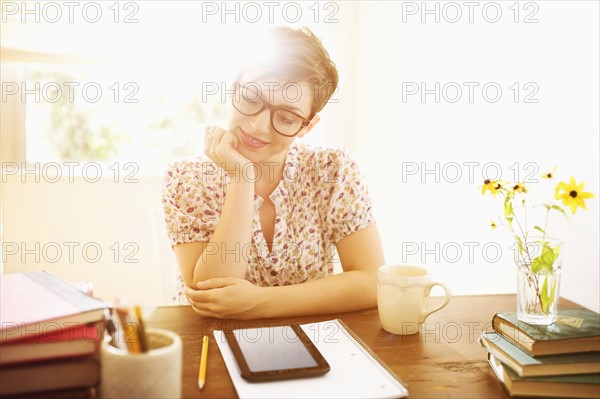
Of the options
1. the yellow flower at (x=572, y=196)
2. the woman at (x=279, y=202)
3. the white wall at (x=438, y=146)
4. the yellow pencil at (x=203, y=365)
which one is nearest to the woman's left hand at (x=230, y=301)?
the woman at (x=279, y=202)

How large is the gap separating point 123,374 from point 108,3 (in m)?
2.39

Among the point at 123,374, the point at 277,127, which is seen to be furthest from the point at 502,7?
the point at 123,374

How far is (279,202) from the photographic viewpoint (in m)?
1.54

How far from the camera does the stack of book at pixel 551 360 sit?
0.76 metres

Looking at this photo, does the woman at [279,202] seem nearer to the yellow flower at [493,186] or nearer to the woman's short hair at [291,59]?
the woman's short hair at [291,59]

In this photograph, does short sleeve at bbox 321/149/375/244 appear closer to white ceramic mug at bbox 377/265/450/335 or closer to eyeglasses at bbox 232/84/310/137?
eyeglasses at bbox 232/84/310/137

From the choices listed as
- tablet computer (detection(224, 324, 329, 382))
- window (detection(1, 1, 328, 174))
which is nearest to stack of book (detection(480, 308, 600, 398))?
tablet computer (detection(224, 324, 329, 382))

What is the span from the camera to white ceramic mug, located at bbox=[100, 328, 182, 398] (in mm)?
598

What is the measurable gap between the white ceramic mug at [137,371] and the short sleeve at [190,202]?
762 millimetres

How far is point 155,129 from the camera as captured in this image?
9.52 ft

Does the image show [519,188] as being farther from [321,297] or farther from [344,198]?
[344,198]

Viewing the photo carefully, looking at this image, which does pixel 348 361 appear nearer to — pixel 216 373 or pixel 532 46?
pixel 216 373

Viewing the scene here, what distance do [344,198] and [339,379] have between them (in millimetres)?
776

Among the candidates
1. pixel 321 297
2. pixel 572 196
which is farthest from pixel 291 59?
pixel 572 196
